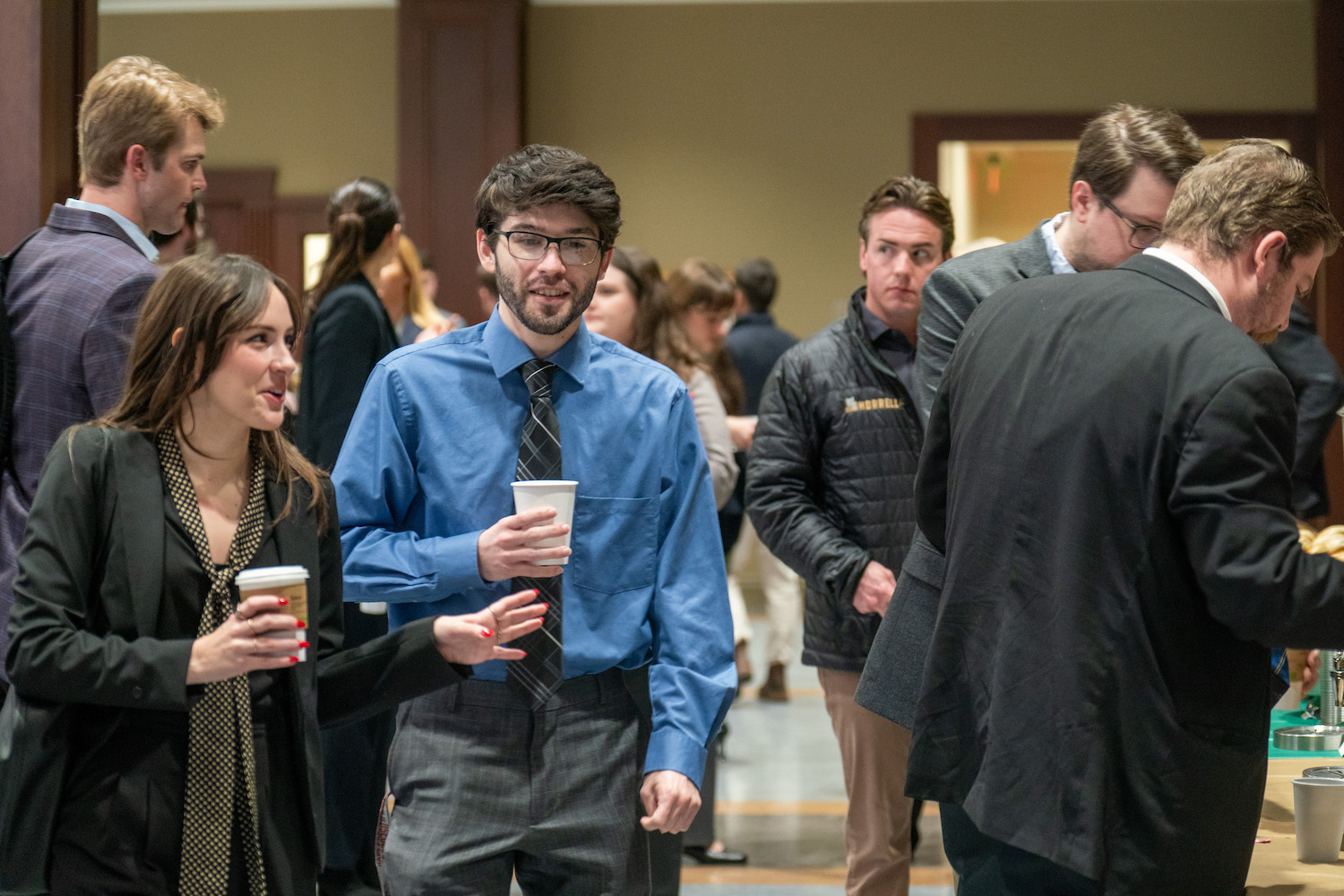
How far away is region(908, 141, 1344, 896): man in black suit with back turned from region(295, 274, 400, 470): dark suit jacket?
2.13 meters

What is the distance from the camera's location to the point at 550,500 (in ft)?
6.04

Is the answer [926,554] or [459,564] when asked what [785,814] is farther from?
[459,564]

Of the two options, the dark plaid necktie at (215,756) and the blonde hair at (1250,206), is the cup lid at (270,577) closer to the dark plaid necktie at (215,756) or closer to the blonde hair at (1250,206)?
the dark plaid necktie at (215,756)

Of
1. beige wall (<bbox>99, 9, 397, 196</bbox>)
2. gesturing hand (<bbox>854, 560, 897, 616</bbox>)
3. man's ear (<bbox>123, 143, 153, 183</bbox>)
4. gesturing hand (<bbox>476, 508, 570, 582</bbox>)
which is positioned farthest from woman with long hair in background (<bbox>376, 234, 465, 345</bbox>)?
beige wall (<bbox>99, 9, 397, 196</bbox>)

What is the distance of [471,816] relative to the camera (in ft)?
6.36

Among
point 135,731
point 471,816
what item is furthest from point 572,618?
point 135,731

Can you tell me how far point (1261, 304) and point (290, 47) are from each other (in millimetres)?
9414

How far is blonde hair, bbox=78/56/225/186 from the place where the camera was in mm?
2615

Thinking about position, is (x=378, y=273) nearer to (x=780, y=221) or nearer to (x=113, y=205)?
(x=113, y=205)

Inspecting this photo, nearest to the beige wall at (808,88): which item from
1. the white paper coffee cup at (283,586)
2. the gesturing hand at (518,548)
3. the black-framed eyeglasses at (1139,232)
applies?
the black-framed eyeglasses at (1139,232)

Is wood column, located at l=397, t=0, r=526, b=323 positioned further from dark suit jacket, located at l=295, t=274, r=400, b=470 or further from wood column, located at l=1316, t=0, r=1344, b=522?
dark suit jacket, located at l=295, t=274, r=400, b=470

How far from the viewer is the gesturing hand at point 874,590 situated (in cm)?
291

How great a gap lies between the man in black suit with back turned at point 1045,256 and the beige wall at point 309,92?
815 cm

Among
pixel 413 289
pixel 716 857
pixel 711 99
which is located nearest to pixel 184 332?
pixel 716 857
